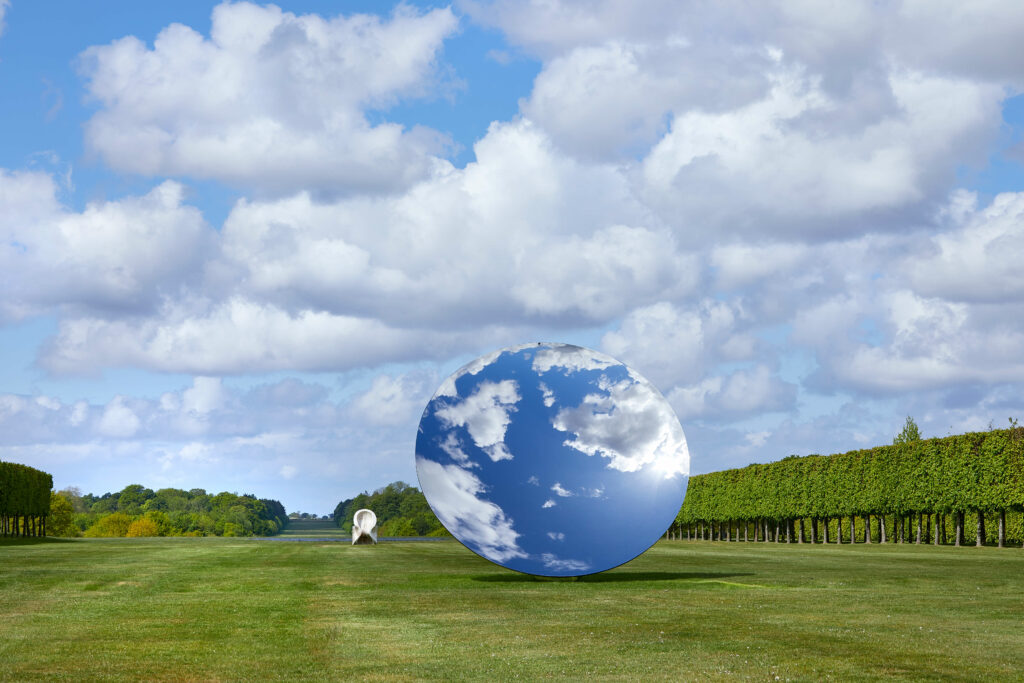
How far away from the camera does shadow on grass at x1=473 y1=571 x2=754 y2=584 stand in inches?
1369

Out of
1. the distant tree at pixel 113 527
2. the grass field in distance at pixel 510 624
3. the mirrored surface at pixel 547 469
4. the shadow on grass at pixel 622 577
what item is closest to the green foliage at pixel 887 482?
the grass field in distance at pixel 510 624

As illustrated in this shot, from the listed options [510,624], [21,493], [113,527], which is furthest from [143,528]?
[510,624]

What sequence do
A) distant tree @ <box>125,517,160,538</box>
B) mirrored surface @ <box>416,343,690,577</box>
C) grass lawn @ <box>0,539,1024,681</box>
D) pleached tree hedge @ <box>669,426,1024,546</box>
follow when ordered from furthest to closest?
distant tree @ <box>125,517,160,538</box>
pleached tree hedge @ <box>669,426,1024,546</box>
mirrored surface @ <box>416,343,690,577</box>
grass lawn @ <box>0,539,1024,681</box>

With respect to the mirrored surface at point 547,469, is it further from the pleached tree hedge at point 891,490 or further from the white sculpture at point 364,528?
the white sculpture at point 364,528

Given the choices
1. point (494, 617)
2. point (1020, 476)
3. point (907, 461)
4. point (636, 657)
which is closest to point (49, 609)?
point (494, 617)

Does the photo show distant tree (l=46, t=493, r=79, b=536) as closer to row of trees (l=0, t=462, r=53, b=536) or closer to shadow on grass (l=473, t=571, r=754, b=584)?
row of trees (l=0, t=462, r=53, b=536)

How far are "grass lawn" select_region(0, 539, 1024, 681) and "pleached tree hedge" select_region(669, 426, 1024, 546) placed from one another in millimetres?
29465

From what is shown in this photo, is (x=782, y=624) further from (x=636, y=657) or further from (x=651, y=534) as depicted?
(x=651, y=534)

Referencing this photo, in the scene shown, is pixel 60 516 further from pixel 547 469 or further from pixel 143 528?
pixel 547 469

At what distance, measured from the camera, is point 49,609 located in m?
27.0

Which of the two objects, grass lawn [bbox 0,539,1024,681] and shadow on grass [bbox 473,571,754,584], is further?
shadow on grass [bbox 473,571,754,584]

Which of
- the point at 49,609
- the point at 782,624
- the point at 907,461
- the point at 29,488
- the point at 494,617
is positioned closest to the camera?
the point at 782,624

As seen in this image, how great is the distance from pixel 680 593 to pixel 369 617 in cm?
1028

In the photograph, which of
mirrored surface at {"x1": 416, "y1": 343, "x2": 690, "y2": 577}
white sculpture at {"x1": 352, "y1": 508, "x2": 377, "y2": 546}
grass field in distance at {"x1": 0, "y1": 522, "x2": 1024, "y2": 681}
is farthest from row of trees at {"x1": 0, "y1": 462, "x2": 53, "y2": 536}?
mirrored surface at {"x1": 416, "y1": 343, "x2": 690, "y2": 577}
